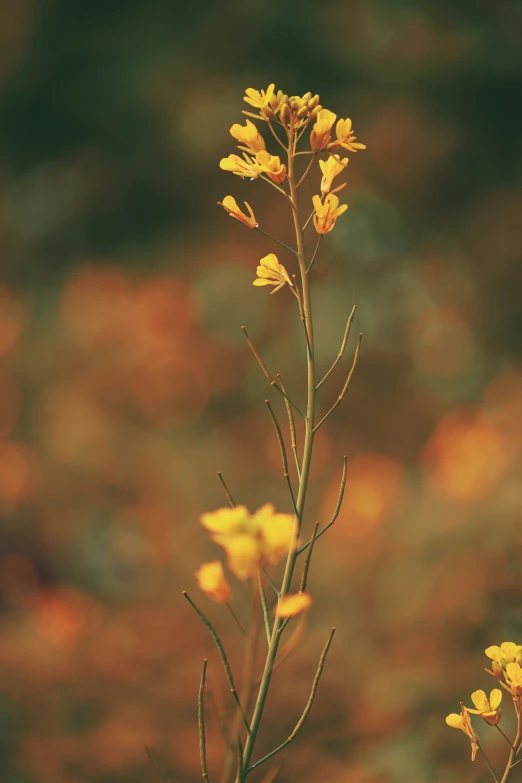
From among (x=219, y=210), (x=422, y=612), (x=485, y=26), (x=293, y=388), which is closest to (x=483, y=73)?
(x=485, y=26)

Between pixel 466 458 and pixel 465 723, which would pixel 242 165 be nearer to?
pixel 465 723

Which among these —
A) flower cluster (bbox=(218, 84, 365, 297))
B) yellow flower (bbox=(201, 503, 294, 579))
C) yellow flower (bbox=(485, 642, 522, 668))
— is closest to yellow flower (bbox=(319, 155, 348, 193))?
flower cluster (bbox=(218, 84, 365, 297))

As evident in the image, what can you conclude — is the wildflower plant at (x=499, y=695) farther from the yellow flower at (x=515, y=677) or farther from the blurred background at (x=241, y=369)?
the blurred background at (x=241, y=369)

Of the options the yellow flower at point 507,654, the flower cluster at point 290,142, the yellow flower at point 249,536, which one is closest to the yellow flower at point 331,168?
the flower cluster at point 290,142

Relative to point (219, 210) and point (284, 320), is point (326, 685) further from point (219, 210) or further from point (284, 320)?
point (219, 210)

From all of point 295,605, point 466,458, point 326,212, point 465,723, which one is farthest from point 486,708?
point 466,458

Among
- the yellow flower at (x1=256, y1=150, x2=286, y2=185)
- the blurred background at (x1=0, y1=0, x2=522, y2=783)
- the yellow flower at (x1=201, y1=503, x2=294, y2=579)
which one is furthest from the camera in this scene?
the blurred background at (x1=0, y1=0, x2=522, y2=783)

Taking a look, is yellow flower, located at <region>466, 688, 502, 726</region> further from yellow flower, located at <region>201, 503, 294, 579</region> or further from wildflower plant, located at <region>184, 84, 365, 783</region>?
yellow flower, located at <region>201, 503, 294, 579</region>
